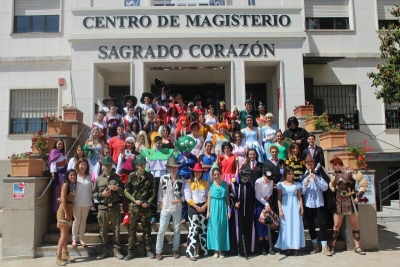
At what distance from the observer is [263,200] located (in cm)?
729

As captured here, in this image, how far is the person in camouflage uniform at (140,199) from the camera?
23.0 ft

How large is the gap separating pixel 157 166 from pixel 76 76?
6438 millimetres

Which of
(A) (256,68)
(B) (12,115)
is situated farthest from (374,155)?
(B) (12,115)

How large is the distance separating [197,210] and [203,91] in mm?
8622

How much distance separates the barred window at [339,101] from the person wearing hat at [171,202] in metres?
9.13

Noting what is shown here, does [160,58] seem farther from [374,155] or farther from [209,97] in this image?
[374,155]

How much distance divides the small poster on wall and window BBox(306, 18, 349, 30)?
12.0 metres

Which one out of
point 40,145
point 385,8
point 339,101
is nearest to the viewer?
point 40,145

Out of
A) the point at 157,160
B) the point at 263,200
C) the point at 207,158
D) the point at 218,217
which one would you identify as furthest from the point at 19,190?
the point at 263,200

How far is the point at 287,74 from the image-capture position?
13.0 meters

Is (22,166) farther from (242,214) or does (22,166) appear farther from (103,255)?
(242,214)

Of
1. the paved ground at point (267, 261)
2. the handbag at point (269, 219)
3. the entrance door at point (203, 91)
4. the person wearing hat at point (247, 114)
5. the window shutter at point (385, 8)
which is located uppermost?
the window shutter at point (385, 8)

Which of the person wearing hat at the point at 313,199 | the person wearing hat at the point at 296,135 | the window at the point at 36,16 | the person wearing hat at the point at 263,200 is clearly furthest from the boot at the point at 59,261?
the window at the point at 36,16

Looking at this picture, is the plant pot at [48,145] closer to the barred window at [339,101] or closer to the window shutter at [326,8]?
the barred window at [339,101]
